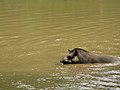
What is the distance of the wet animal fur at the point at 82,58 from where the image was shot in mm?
13898

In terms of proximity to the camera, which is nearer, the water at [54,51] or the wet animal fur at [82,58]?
the water at [54,51]

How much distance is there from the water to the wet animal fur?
364mm

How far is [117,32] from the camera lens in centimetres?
2123

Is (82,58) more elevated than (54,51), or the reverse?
(82,58)

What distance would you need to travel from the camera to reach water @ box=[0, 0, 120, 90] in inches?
437

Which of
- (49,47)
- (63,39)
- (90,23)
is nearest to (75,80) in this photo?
(49,47)

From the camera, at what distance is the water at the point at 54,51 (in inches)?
437

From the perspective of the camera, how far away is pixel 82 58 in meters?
14.1

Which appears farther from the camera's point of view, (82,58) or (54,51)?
(54,51)

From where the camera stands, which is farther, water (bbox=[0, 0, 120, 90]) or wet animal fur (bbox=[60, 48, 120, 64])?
wet animal fur (bbox=[60, 48, 120, 64])

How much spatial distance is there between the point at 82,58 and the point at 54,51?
8.70 feet

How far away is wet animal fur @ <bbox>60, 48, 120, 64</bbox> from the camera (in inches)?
547

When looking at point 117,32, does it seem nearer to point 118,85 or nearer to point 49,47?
point 49,47

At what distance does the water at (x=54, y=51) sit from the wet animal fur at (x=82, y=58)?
364 mm
